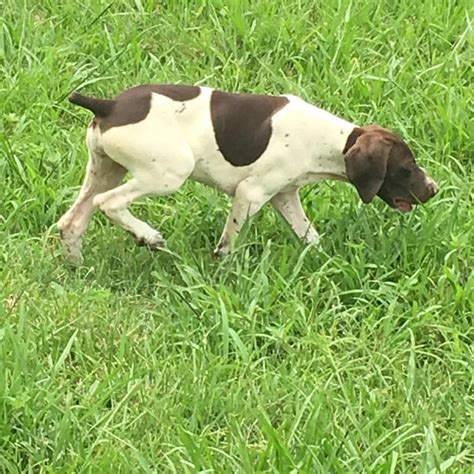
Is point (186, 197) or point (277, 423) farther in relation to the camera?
point (186, 197)

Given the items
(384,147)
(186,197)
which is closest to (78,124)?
(186,197)

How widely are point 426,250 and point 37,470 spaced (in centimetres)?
183

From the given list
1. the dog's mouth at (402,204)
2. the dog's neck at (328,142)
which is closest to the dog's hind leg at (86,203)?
the dog's neck at (328,142)

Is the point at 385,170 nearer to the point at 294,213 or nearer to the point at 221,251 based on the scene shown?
the point at 294,213

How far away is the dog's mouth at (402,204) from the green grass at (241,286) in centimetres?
7

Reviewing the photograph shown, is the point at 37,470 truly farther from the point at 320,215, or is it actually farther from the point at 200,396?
the point at 320,215

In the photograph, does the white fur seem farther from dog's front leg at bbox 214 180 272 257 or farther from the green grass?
Answer: the green grass

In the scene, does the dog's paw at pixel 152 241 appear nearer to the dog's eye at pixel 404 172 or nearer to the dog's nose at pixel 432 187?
the dog's eye at pixel 404 172

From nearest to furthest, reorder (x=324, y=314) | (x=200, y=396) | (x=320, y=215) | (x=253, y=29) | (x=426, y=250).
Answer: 1. (x=200, y=396)
2. (x=324, y=314)
3. (x=426, y=250)
4. (x=320, y=215)
5. (x=253, y=29)

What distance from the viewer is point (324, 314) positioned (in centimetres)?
439

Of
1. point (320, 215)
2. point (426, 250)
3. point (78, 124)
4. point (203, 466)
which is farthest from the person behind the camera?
point (78, 124)

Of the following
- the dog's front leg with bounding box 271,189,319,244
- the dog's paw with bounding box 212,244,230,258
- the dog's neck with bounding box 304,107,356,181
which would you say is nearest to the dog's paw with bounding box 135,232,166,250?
the dog's paw with bounding box 212,244,230,258

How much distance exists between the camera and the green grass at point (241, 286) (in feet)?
12.2

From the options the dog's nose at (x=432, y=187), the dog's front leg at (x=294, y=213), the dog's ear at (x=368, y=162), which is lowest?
the dog's front leg at (x=294, y=213)
